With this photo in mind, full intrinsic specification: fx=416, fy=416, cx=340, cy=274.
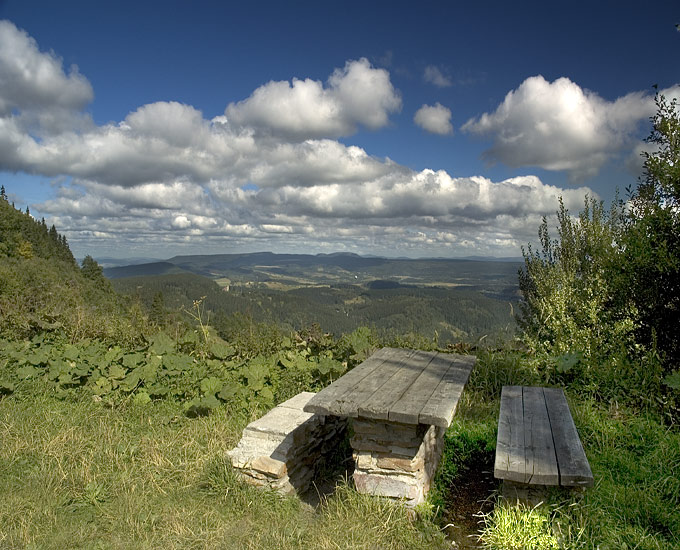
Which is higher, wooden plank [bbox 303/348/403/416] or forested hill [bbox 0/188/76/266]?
forested hill [bbox 0/188/76/266]

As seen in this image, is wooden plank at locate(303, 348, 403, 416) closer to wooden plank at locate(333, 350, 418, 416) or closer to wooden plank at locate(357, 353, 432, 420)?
wooden plank at locate(333, 350, 418, 416)

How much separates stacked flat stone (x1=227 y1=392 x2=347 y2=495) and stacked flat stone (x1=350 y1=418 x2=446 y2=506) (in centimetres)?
66

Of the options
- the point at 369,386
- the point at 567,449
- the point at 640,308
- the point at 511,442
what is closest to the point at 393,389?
the point at 369,386

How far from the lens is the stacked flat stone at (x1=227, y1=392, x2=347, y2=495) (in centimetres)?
338

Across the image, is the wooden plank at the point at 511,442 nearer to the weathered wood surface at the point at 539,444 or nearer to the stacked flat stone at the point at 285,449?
the weathered wood surface at the point at 539,444

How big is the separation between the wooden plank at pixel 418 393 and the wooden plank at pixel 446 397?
0.03 meters

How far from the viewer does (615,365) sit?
15.3 ft

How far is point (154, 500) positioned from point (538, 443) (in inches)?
113

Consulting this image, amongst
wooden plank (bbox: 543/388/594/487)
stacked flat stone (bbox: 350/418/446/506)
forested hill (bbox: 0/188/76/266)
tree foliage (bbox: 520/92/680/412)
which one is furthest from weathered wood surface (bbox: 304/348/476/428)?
forested hill (bbox: 0/188/76/266)

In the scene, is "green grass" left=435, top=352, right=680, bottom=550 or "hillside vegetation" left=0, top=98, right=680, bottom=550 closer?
"green grass" left=435, top=352, right=680, bottom=550

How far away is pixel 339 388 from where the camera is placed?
10.5 ft

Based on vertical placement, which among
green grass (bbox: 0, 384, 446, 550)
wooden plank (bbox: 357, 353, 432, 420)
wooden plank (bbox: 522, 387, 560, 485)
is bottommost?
green grass (bbox: 0, 384, 446, 550)

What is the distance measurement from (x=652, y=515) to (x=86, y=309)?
8.49 metres

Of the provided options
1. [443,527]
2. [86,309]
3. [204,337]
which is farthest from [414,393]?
[86,309]
